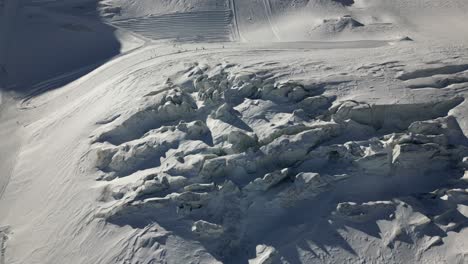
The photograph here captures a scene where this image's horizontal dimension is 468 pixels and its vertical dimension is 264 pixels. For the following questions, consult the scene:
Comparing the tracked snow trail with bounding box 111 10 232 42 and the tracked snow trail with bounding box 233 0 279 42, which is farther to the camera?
the tracked snow trail with bounding box 111 10 232 42

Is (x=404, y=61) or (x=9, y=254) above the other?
(x=404, y=61)

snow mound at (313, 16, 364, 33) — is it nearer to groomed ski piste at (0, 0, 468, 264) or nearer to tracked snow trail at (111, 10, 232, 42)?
groomed ski piste at (0, 0, 468, 264)

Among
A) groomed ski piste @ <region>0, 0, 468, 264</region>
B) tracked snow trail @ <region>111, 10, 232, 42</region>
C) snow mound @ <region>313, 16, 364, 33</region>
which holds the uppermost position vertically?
tracked snow trail @ <region>111, 10, 232, 42</region>

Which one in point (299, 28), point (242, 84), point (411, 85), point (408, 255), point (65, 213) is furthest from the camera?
point (299, 28)

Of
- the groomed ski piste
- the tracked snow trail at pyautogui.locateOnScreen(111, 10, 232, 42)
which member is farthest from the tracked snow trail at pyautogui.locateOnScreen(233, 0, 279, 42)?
the groomed ski piste

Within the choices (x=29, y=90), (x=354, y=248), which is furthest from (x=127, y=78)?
(x=354, y=248)

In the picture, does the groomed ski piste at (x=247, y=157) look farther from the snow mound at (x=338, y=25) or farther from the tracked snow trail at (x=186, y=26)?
the tracked snow trail at (x=186, y=26)

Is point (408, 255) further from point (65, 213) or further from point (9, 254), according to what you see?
point (9, 254)
